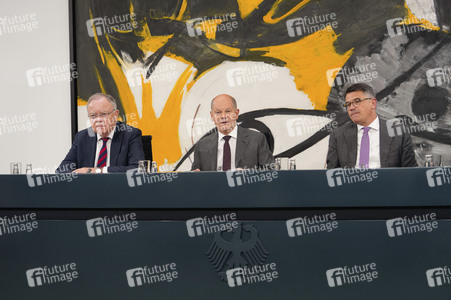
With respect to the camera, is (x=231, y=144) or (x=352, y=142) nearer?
(x=352, y=142)

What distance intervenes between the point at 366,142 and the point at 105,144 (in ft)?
5.26

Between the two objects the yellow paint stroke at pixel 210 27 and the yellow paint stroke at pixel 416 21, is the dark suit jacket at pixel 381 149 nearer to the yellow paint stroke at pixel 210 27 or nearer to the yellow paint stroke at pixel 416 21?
the yellow paint stroke at pixel 416 21

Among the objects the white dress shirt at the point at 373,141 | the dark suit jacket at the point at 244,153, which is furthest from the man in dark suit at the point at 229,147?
the white dress shirt at the point at 373,141

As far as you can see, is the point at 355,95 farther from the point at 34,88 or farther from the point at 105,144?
the point at 34,88

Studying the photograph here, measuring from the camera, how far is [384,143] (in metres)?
2.66

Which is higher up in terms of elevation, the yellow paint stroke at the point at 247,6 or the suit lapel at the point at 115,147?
the yellow paint stroke at the point at 247,6

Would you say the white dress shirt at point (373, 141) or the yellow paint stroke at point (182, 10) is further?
the yellow paint stroke at point (182, 10)

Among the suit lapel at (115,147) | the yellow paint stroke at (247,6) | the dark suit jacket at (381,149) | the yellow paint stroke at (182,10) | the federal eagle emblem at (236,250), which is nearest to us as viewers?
the federal eagle emblem at (236,250)

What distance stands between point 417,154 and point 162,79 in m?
1.89

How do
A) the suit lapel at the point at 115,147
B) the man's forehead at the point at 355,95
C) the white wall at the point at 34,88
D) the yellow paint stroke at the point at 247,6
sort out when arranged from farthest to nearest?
1. the white wall at the point at 34,88
2. the yellow paint stroke at the point at 247,6
3. the suit lapel at the point at 115,147
4. the man's forehead at the point at 355,95

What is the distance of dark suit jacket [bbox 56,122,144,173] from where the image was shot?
9.32 feet

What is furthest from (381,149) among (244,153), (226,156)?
(226,156)

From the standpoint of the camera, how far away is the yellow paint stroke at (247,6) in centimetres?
331

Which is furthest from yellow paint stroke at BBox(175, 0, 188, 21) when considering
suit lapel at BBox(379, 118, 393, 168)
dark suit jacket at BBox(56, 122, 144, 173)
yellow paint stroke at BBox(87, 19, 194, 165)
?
suit lapel at BBox(379, 118, 393, 168)
